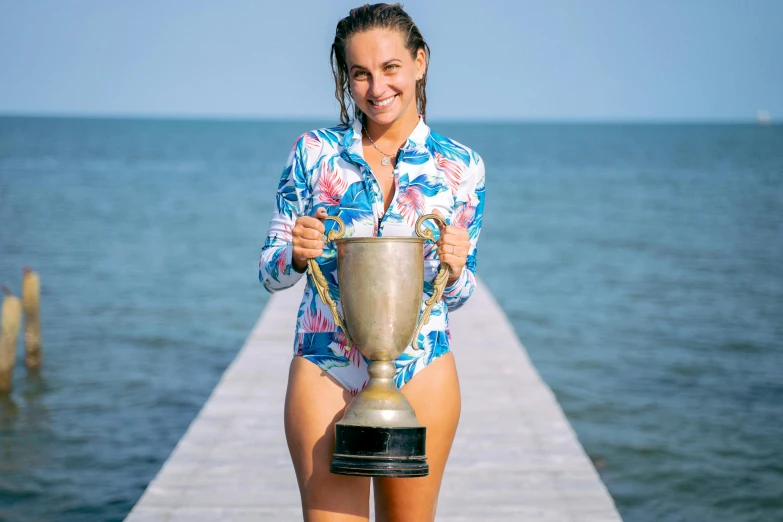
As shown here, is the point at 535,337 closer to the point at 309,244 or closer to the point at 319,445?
the point at 319,445

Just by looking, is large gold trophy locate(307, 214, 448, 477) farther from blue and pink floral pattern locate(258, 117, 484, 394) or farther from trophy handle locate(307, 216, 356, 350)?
blue and pink floral pattern locate(258, 117, 484, 394)

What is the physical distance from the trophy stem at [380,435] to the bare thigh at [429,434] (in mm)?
181

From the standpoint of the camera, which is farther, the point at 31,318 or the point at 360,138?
the point at 31,318

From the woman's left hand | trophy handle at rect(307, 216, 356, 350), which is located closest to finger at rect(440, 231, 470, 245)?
the woman's left hand

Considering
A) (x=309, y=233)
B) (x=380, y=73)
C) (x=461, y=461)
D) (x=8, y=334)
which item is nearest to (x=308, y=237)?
(x=309, y=233)

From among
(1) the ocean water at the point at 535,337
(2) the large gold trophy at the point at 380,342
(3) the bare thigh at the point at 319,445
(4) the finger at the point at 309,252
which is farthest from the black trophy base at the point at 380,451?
(1) the ocean water at the point at 535,337

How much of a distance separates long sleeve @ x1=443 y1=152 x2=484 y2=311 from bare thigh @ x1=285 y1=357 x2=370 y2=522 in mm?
372

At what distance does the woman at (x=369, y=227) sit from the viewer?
2.47 metres

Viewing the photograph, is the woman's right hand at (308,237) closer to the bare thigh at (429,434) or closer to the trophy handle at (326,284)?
the trophy handle at (326,284)

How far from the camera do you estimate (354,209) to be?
251 centimetres

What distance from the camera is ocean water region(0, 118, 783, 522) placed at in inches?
282

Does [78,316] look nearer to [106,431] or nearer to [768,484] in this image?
[106,431]

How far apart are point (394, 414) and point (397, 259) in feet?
1.14

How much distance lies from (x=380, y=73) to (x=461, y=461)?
300 centimetres
